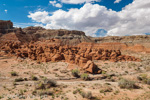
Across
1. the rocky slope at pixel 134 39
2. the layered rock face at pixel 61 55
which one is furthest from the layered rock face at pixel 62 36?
the layered rock face at pixel 61 55

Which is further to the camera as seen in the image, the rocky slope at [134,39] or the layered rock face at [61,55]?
the rocky slope at [134,39]

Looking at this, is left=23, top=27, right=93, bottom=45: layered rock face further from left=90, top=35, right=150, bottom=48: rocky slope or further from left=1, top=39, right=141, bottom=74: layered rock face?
left=1, top=39, right=141, bottom=74: layered rock face

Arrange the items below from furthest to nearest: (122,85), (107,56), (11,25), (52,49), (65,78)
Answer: (11,25) → (107,56) → (52,49) → (65,78) → (122,85)

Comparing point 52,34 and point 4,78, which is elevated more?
point 52,34

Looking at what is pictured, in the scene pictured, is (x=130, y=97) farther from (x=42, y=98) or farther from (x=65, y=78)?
(x=65, y=78)

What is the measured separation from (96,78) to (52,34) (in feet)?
278

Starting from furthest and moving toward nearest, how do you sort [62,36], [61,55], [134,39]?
1. [62,36]
2. [134,39]
3. [61,55]

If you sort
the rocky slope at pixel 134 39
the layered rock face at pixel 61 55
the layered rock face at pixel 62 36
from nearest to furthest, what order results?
the layered rock face at pixel 61 55
the rocky slope at pixel 134 39
the layered rock face at pixel 62 36

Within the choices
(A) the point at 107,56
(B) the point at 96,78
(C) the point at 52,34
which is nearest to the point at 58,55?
(B) the point at 96,78

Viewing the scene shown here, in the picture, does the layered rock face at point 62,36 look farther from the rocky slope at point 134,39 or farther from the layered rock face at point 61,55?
the layered rock face at point 61,55

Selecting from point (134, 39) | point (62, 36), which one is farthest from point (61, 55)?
point (134, 39)

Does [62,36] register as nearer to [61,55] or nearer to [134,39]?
[134,39]

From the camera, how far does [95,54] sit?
3422 centimetres

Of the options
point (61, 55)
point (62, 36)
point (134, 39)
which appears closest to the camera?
point (61, 55)
